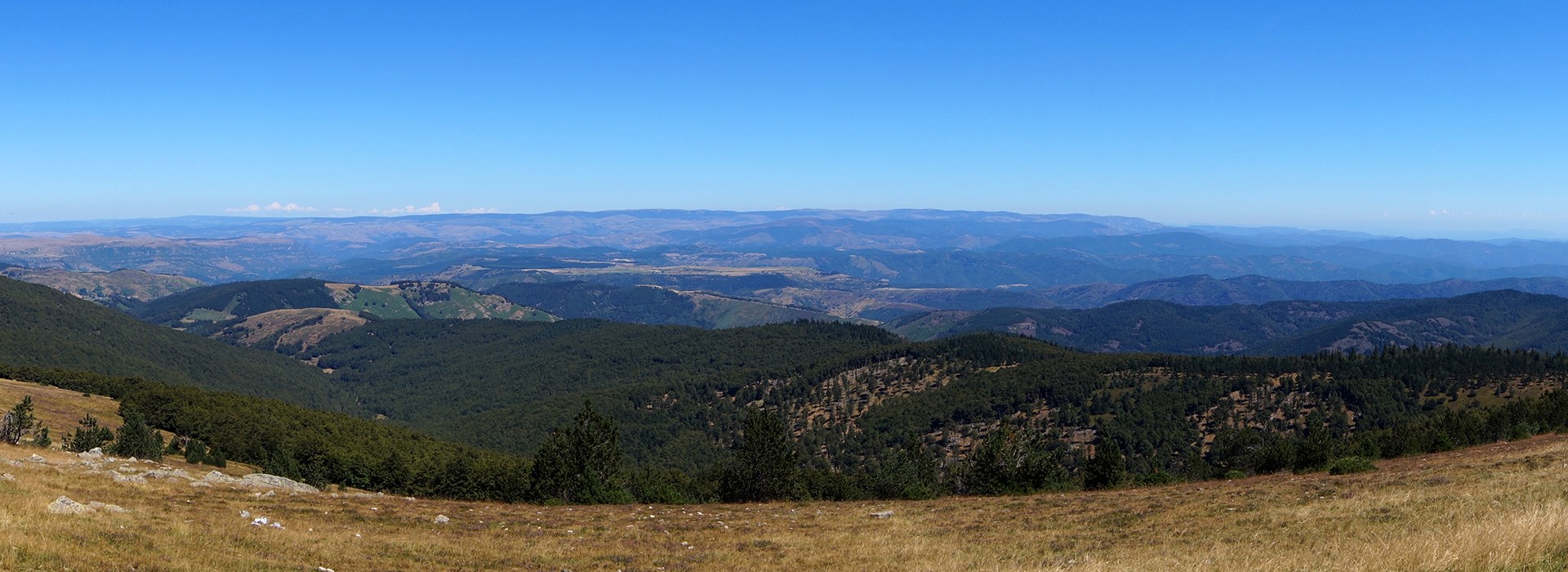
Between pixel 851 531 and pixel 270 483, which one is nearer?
pixel 851 531

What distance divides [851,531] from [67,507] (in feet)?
91.5

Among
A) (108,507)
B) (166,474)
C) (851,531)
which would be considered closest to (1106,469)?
(851,531)

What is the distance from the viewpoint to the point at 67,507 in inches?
928

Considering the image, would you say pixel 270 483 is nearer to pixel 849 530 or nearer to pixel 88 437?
pixel 849 530

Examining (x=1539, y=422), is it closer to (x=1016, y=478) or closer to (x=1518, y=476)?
(x=1016, y=478)

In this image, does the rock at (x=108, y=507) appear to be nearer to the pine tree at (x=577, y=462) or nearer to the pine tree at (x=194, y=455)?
the pine tree at (x=577, y=462)

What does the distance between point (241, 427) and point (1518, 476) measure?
133 metres

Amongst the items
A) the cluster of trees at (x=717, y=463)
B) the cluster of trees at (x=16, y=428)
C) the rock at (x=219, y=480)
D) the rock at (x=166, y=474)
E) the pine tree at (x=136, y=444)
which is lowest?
the cluster of trees at (x=717, y=463)

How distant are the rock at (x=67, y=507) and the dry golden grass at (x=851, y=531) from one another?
0.61m

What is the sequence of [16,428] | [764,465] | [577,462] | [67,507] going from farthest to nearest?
[764,465] → [577,462] → [16,428] → [67,507]

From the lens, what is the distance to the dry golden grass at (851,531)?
1662 cm

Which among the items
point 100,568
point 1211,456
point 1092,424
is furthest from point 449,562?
point 1092,424

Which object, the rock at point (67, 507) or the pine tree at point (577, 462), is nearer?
the rock at point (67, 507)

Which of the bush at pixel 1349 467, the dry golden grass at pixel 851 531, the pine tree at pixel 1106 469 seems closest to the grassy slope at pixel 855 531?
the dry golden grass at pixel 851 531
